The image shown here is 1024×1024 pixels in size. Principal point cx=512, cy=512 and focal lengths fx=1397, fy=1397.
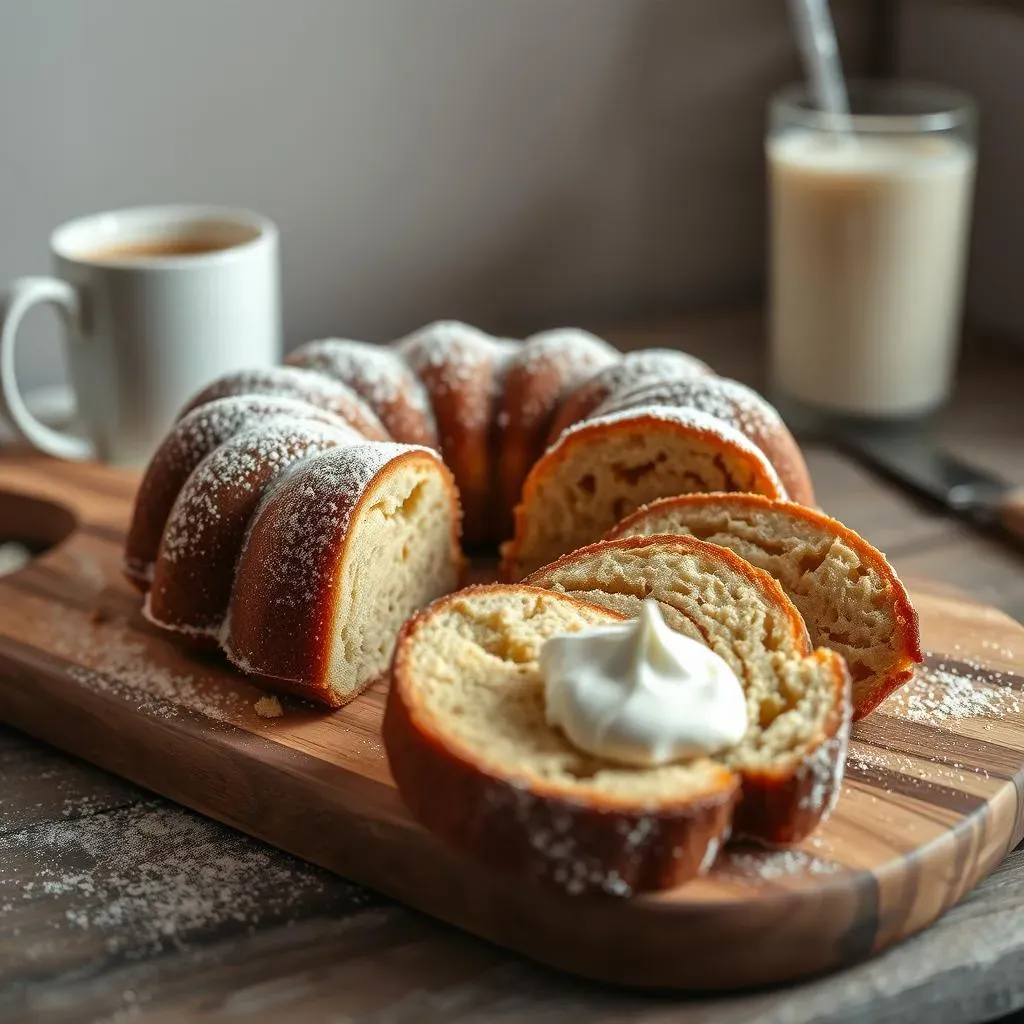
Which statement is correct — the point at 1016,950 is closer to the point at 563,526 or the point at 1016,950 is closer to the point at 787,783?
the point at 787,783

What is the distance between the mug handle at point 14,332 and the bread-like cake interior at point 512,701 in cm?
95

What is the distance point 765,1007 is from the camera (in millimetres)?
1093

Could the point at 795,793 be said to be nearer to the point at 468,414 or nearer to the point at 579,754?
the point at 579,754

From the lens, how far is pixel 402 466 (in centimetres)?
149

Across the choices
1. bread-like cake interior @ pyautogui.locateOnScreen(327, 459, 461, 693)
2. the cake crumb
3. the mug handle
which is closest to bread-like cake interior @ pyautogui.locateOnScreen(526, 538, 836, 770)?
bread-like cake interior @ pyautogui.locateOnScreen(327, 459, 461, 693)

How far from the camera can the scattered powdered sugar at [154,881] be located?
1.19 metres

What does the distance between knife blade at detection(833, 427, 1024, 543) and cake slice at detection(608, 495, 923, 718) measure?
592 mm

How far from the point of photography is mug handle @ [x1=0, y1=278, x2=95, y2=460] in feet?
6.46

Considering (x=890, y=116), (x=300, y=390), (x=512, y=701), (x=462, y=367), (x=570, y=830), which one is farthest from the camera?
(x=890, y=116)

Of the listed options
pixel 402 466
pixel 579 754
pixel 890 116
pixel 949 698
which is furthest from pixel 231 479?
pixel 890 116

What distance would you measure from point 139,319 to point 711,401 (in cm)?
85

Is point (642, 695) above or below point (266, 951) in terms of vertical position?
above

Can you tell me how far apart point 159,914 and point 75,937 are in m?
0.07

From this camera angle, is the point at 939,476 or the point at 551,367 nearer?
the point at 551,367
